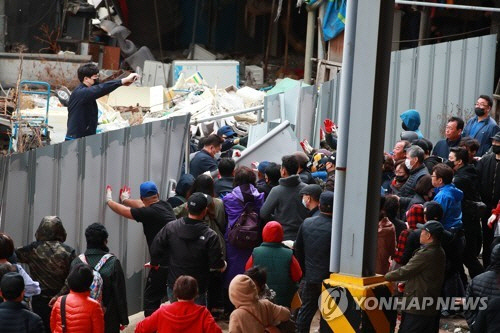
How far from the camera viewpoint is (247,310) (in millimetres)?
8195

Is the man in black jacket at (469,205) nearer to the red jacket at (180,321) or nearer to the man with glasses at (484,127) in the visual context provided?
the man with glasses at (484,127)

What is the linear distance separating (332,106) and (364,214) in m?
7.72

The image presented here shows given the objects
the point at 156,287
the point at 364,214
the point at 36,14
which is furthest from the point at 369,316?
the point at 36,14

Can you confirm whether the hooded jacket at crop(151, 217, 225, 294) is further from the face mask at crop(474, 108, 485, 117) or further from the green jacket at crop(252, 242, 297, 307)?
the face mask at crop(474, 108, 485, 117)

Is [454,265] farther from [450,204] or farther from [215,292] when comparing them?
[215,292]

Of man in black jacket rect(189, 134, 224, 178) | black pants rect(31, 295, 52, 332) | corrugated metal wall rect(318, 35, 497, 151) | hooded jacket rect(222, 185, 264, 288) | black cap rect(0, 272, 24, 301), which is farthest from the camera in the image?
corrugated metal wall rect(318, 35, 497, 151)

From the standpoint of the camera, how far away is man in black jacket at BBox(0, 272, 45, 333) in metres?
7.80

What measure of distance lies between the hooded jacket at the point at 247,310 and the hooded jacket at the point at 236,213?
2566mm

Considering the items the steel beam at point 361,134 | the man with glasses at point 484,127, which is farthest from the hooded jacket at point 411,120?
the steel beam at point 361,134

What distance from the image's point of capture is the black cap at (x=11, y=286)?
7.80m

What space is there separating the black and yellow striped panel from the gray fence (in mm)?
3342

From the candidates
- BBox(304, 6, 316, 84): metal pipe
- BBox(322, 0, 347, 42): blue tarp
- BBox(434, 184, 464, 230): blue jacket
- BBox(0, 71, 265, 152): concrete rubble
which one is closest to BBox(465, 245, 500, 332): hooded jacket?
BBox(434, 184, 464, 230): blue jacket

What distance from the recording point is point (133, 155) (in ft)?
37.6

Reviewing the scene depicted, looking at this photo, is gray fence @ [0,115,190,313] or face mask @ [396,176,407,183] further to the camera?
face mask @ [396,176,407,183]
